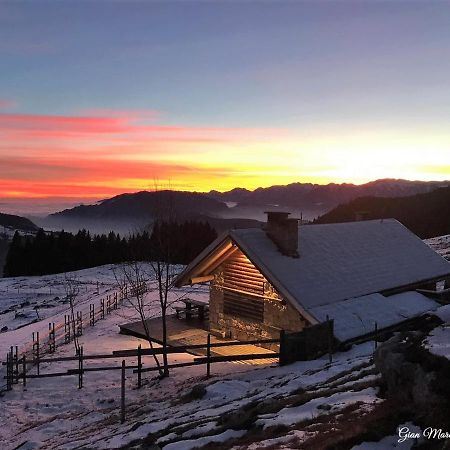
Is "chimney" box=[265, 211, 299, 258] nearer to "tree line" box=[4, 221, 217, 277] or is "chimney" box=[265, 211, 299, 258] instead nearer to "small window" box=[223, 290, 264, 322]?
"small window" box=[223, 290, 264, 322]

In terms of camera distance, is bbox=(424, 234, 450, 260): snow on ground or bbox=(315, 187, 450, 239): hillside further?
bbox=(315, 187, 450, 239): hillside

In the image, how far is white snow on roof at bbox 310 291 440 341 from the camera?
17.8 m

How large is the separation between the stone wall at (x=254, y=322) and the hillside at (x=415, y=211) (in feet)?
297

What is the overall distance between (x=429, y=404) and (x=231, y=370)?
11.6 meters

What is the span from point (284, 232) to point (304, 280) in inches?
98.3

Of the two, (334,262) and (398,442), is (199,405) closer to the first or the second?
(398,442)

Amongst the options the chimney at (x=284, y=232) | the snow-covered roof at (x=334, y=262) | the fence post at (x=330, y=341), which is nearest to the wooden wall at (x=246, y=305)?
the snow-covered roof at (x=334, y=262)

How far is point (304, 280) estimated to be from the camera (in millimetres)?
19766

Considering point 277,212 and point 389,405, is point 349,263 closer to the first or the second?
point 277,212

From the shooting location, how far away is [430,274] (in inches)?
1032

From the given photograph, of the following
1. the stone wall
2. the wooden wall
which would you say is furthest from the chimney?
the stone wall

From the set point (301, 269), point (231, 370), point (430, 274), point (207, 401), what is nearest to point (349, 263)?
point (301, 269)

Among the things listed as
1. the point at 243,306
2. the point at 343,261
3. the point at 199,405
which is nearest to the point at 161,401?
the point at 199,405

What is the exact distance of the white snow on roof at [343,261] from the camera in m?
19.5
